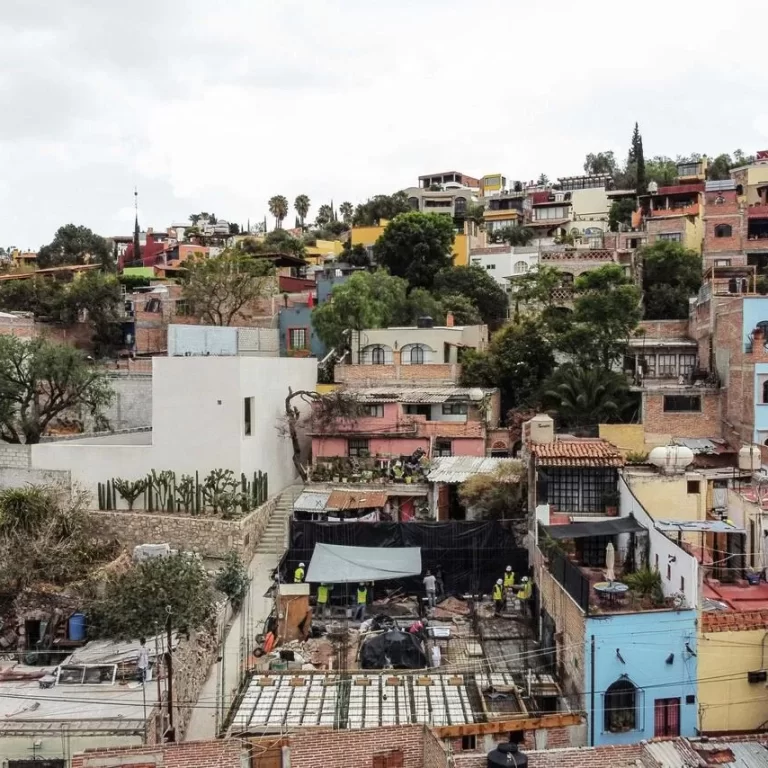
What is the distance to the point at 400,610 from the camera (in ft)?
64.0

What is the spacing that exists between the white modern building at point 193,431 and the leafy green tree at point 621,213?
37.3m

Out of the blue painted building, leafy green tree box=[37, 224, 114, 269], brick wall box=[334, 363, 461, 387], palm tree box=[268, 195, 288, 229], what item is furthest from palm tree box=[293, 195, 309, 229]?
the blue painted building

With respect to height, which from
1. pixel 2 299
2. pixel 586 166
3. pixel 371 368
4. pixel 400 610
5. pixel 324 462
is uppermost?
pixel 586 166

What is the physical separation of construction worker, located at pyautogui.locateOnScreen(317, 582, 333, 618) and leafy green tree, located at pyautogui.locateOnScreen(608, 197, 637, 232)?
42467 millimetres

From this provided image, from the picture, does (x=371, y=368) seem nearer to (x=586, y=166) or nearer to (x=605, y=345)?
(x=605, y=345)

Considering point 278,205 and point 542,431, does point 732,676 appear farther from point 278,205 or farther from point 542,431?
point 278,205

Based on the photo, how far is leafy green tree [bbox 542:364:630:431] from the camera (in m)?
28.2

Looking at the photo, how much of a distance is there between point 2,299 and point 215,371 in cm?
2628

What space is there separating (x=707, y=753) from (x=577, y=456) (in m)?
10.1

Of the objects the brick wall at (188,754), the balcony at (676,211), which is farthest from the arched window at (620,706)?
the balcony at (676,211)

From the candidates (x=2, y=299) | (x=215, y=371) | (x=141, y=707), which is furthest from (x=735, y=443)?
(x=2, y=299)

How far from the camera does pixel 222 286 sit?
3988 cm

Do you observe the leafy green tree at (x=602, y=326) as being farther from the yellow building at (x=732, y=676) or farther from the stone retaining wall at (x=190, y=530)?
the yellow building at (x=732, y=676)

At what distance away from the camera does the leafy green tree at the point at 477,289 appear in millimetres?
42688
